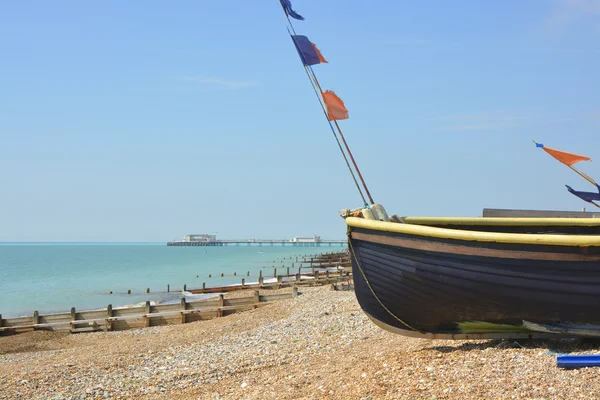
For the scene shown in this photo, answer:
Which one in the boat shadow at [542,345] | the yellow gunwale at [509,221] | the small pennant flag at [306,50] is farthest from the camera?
the small pennant flag at [306,50]

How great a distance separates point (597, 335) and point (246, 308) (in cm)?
1421

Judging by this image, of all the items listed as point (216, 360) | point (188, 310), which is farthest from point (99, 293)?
point (216, 360)

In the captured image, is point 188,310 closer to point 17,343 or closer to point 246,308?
point 246,308

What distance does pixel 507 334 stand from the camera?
8.71m

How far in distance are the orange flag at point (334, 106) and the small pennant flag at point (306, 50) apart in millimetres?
724

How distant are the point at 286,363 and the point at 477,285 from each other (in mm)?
4154

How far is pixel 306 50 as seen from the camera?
1112 centimetres

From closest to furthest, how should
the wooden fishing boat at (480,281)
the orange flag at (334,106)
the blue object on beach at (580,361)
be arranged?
1. the blue object on beach at (580,361)
2. the wooden fishing boat at (480,281)
3. the orange flag at (334,106)

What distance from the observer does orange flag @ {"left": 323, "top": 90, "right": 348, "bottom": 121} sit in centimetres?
1089

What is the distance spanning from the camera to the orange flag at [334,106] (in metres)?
10.9

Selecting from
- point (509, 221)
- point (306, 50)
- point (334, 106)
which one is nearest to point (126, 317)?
point (334, 106)

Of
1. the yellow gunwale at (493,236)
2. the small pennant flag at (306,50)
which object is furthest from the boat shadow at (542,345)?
the small pennant flag at (306,50)

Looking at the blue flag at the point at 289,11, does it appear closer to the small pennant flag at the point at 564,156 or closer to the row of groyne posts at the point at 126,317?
the small pennant flag at the point at 564,156

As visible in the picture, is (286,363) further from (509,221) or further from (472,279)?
(509,221)
